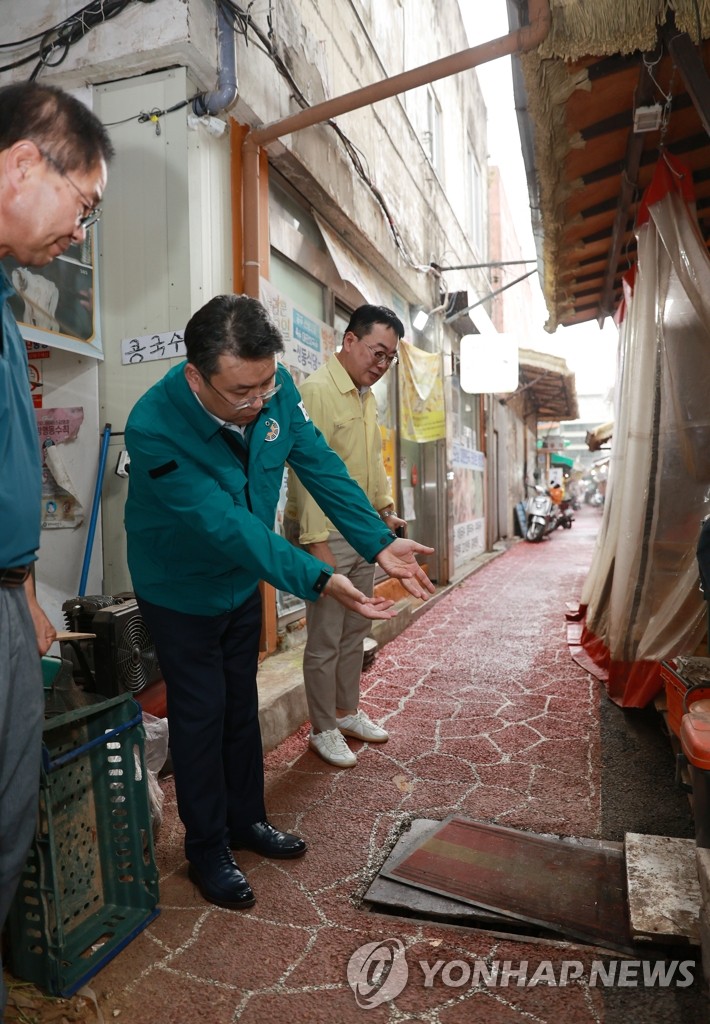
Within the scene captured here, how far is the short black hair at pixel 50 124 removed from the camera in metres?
1.51

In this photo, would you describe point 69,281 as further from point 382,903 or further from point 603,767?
point 603,767

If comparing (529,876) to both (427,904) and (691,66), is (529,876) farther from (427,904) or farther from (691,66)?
(691,66)

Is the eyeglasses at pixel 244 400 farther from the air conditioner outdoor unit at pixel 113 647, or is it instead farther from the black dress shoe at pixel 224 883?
the black dress shoe at pixel 224 883

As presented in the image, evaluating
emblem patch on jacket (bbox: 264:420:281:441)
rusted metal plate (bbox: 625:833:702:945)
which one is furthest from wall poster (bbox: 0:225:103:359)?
rusted metal plate (bbox: 625:833:702:945)

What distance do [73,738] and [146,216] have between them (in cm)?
347

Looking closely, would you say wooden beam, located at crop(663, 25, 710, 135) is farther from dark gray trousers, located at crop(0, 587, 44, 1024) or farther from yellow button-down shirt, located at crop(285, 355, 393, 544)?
dark gray trousers, located at crop(0, 587, 44, 1024)

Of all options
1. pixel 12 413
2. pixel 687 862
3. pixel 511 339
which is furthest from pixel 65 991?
pixel 511 339

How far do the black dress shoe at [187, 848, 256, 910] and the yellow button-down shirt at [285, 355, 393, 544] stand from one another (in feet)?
5.28

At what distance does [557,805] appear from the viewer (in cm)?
328

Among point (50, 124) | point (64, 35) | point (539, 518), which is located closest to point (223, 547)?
point (50, 124)

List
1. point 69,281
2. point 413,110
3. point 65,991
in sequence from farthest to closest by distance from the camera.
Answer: point 413,110 → point 69,281 → point 65,991

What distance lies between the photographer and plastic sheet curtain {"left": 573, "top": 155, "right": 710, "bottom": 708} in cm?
419
